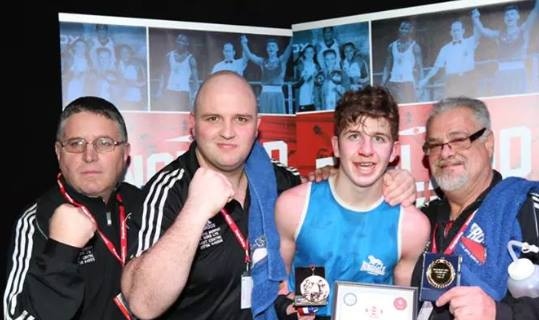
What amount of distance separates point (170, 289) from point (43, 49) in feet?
5.71

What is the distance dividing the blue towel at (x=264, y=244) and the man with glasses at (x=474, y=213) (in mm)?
649

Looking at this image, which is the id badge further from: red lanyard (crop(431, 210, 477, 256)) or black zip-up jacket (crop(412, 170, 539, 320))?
red lanyard (crop(431, 210, 477, 256))

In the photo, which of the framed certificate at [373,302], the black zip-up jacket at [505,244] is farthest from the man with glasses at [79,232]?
the black zip-up jacket at [505,244]

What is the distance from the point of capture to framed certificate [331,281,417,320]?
2.61 m

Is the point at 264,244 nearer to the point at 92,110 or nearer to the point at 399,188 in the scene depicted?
the point at 399,188

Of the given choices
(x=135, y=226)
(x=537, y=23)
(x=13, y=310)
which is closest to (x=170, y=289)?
(x=135, y=226)

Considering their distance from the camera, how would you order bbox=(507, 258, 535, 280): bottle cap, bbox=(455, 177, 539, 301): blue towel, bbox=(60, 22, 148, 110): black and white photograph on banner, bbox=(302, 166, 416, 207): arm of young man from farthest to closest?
bbox=(60, 22, 148, 110): black and white photograph on banner < bbox=(302, 166, 416, 207): arm of young man < bbox=(455, 177, 539, 301): blue towel < bbox=(507, 258, 535, 280): bottle cap

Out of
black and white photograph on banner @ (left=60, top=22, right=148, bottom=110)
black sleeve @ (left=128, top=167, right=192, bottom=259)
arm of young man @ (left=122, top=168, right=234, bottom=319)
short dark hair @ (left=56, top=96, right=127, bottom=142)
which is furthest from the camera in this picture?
black and white photograph on banner @ (left=60, top=22, right=148, bottom=110)

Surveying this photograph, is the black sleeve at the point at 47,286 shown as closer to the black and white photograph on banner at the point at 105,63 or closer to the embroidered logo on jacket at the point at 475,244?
the black and white photograph on banner at the point at 105,63

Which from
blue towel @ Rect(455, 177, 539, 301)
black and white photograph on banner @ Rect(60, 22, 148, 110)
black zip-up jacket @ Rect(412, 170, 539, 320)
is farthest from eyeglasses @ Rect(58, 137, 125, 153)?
blue towel @ Rect(455, 177, 539, 301)

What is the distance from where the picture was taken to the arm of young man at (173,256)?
244 cm

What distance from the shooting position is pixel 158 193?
2.82m

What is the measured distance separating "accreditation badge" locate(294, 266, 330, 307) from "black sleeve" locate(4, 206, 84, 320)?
36.1 inches

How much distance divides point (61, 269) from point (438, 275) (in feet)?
5.07
